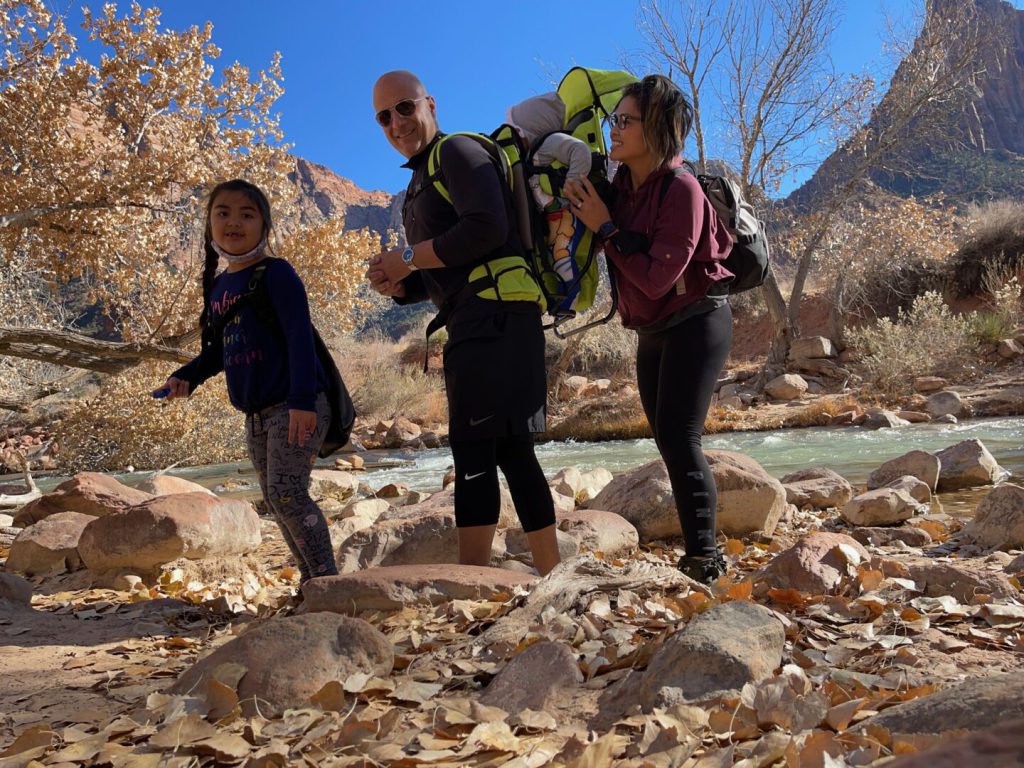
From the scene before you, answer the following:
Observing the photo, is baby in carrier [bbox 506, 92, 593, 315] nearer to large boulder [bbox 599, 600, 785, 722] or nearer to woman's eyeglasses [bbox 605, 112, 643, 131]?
woman's eyeglasses [bbox 605, 112, 643, 131]

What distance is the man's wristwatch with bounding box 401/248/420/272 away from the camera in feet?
7.79

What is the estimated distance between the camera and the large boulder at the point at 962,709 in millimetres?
1100

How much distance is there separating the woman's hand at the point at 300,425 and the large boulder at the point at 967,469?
16.9 ft

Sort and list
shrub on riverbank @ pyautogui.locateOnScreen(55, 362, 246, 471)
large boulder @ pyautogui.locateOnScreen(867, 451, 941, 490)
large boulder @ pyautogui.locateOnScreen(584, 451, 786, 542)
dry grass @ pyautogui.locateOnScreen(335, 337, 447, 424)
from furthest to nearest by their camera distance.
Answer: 1. dry grass @ pyautogui.locateOnScreen(335, 337, 447, 424)
2. shrub on riverbank @ pyautogui.locateOnScreen(55, 362, 246, 471)
3. large boulder @ pyautogui.locateOnScreen(867, 451, 941, 490)
4. large boulder @ pyautogui.locateOnScreen(584, 451, 786, 542)

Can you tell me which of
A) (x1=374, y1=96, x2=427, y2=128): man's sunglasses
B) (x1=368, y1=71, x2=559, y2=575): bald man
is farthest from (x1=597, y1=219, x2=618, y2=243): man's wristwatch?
(x1=374, y1=96, x2=427, y2=128): man's sunglasses

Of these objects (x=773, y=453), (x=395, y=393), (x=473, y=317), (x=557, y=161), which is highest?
(x=557, y=161)

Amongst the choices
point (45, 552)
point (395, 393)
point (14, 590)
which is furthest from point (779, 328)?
point (14, 590)

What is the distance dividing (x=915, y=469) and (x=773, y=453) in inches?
149

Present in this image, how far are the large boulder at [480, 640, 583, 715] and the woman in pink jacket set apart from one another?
32.7 inches

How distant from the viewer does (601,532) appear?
12.4 ft

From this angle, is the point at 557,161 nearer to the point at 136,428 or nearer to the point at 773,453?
the point at 773,453

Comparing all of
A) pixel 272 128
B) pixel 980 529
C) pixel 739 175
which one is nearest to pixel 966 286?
pixel 739 175

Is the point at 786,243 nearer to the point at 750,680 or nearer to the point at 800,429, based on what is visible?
the point at 800,429

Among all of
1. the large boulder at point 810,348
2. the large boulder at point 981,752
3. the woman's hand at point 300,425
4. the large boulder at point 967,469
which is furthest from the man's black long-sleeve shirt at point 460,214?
the large boulder at point 810,348
